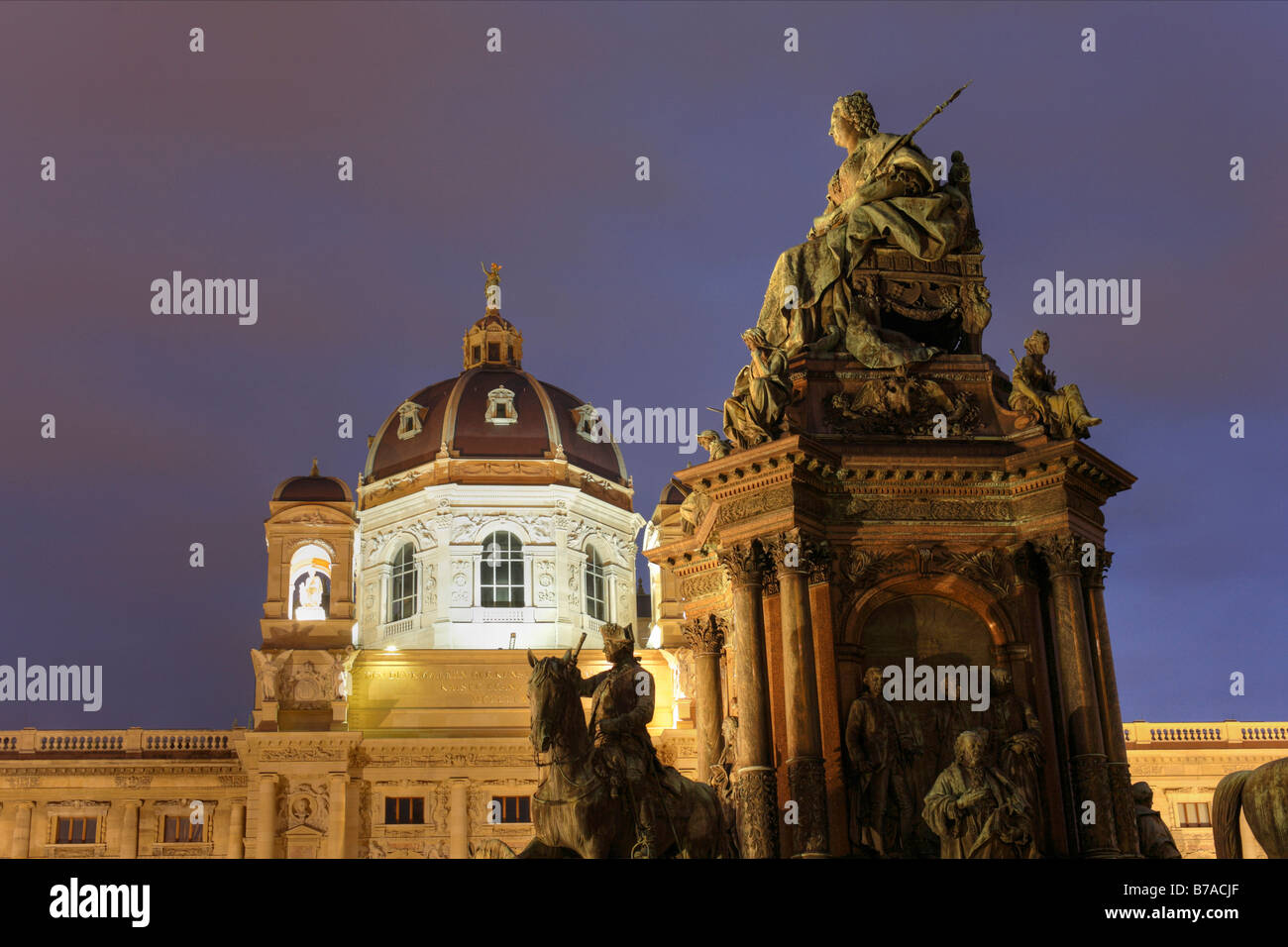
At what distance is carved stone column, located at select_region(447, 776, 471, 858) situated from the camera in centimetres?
6281

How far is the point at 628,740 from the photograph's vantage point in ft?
64.0

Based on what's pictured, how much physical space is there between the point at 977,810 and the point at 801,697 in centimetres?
256

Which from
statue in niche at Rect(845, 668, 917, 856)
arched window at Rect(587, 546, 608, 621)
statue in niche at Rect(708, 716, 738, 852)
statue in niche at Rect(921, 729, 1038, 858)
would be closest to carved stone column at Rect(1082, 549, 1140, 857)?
statue in niche at Rect(921, 729, 1038, 858)

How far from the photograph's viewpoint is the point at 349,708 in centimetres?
6725

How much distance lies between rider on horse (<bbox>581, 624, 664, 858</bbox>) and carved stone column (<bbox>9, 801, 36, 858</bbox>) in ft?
162

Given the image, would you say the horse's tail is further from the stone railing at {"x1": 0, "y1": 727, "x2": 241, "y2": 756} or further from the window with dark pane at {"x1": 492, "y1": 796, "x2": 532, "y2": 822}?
the stone railing at {"x1": 0, "y1": 727, "x2": 241, "y2": 756}

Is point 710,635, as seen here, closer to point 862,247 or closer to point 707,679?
point 707,679

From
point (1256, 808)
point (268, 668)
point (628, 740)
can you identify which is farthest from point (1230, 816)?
point (268, 668)

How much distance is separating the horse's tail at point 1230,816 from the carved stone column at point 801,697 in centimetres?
458

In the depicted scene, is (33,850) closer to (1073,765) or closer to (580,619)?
(580,619)

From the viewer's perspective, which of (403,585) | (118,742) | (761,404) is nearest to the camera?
(761,404)
